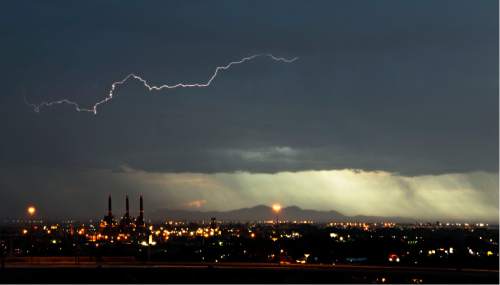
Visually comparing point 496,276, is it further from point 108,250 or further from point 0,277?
point 108,250

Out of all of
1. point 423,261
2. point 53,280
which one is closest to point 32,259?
point 53,280

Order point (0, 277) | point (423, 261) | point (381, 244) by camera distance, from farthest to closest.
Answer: point (381, 244)
point (423, 261)
point (0, 277)

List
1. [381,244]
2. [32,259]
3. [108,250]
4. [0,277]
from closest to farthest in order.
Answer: [0,277]
[32,259]
[108,250]
[381,244]

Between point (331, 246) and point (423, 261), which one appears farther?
point (331, 246)

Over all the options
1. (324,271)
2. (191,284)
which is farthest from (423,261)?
(191,284)

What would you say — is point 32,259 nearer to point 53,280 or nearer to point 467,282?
point 53,280

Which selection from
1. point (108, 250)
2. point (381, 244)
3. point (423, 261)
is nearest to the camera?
point (423, 261)
